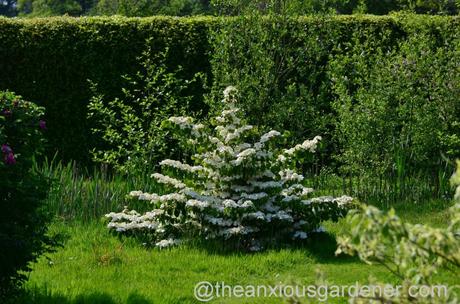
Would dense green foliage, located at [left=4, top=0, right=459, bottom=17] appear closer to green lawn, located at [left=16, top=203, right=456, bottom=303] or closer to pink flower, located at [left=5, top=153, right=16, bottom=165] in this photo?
green lawn, located at [left=16, top=203, right=456, bottom=303]

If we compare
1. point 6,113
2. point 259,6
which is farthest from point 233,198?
point 259,6

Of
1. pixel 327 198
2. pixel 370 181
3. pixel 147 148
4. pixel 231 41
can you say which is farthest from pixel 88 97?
pixel 327 198

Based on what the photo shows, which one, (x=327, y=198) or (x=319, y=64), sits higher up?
(x=319, y=64)

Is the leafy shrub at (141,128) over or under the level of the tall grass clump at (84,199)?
over

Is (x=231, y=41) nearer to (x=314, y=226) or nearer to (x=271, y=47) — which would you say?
(x=271, y=47)

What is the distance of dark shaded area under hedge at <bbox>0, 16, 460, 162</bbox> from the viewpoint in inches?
491

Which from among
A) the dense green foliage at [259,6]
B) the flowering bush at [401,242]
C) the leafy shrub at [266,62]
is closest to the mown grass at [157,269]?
the flowering bush at [401,242]

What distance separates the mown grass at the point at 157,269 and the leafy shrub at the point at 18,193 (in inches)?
11.8

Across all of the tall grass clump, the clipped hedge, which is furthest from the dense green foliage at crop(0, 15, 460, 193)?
the tall grass clump

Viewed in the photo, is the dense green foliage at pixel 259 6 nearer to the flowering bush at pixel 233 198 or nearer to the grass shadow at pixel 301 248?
the flowering bush at pixel 233 198

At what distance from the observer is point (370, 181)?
392 inches

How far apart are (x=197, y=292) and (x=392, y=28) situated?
8320 mm

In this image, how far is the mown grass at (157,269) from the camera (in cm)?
609

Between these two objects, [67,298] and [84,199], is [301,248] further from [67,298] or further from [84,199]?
[84,199]
